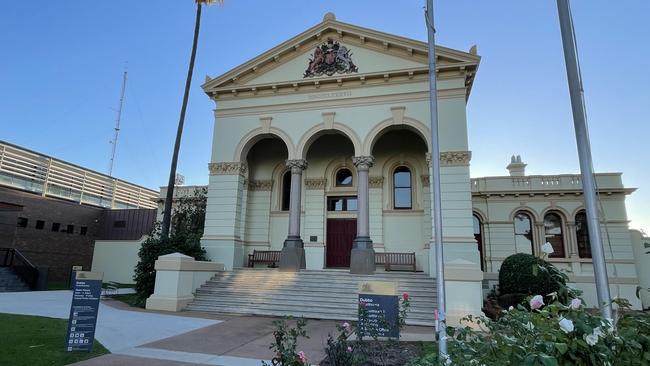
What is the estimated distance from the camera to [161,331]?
10289 mm

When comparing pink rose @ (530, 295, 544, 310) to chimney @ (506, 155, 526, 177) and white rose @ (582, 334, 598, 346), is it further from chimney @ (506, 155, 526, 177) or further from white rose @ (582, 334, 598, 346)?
chimney @ (506, 155, 526, 177)

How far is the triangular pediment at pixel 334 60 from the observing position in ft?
60.9

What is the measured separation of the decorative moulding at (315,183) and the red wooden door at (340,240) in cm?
199

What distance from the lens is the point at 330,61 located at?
20.2 metres

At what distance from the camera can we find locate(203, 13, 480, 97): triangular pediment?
18562mm

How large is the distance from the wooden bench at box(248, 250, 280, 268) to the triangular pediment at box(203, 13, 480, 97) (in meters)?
8.76

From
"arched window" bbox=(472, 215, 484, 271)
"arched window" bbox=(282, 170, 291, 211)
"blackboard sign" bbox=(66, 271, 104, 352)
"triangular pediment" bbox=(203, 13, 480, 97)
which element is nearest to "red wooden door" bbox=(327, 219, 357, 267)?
"arched window" bbox=(282, 170, 291, 211)

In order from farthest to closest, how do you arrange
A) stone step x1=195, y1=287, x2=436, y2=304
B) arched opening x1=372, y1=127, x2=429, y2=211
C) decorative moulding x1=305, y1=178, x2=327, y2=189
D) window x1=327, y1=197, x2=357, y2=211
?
decorative moulding x1=305, y1=178, x2=327, y2=189, window x1=327, y1=197, x2=357, y2=211, arched opening x1=372, y1=127, x2=429, y2=211, stone step x1=195, y1=287, x2=436, y2=304

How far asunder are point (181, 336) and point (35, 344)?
297 centimetres

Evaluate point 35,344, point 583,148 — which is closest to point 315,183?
point 35,344

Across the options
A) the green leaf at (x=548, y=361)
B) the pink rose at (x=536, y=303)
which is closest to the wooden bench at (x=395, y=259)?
the pink rose at (x=536, y=303)

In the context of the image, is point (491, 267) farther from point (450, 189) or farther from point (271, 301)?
point (271, 301)

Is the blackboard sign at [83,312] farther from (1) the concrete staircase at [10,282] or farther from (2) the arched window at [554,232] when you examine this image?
(2) the arched window at [554,232]

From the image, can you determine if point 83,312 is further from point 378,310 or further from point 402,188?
point 402,188
